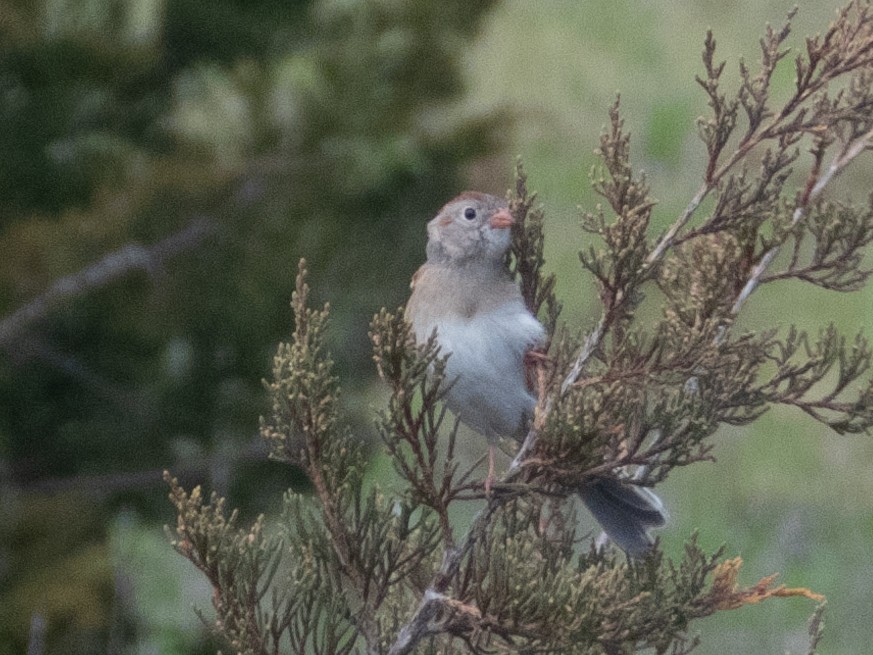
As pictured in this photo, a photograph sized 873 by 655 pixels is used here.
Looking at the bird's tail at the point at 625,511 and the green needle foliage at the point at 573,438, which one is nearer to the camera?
the green needle foliage at the point at 573,438

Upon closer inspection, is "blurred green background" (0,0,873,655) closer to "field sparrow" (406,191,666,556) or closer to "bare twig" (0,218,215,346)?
"bare twig" (0,218,215,346)

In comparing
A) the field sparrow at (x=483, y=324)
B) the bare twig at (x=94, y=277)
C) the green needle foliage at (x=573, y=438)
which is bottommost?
the green needle foliage at (x=573, y=438)

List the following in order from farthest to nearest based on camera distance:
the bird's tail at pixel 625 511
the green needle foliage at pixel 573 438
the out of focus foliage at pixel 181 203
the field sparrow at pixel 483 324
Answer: the out of focus foliage at pixel 181 203 < the field sparrow at pixel 483 324 < the bird's tail at pixel 625 511 < the green needle foliage at pixel 573 438

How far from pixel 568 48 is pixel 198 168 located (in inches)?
230

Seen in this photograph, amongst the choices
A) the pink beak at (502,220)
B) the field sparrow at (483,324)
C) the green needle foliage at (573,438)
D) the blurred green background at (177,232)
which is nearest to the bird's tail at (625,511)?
the field sparrow at (483,324)

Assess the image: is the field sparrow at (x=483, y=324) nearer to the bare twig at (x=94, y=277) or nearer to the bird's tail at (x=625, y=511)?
the bird's tail at (x=625, y=511)

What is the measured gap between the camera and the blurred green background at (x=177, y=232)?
4590mm

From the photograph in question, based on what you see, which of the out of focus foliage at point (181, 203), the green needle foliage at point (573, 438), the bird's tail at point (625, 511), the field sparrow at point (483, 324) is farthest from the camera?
the out of focus foliage at point (181, 203)

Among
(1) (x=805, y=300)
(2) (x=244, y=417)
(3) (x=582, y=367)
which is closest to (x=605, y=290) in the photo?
(3) (x=582, y=367)

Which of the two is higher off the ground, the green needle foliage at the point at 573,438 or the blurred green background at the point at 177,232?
the blurred green background at the point at 177,232

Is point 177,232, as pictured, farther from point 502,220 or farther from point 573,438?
point 573,438

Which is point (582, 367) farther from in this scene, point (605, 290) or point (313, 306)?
point (313, 306)

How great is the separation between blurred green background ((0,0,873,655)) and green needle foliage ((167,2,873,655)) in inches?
94.5

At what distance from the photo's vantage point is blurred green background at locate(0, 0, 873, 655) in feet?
15.1
